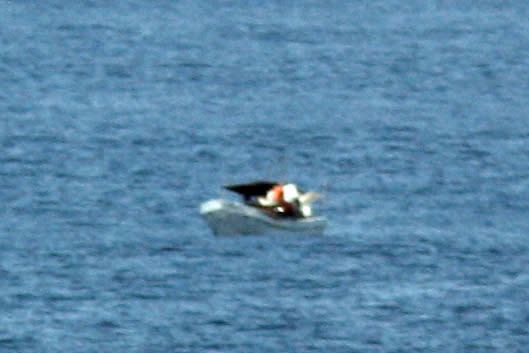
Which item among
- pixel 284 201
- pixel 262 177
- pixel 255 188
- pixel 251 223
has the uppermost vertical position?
pixel 262 177

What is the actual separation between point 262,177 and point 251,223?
1873 centimetres

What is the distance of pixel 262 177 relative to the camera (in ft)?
471

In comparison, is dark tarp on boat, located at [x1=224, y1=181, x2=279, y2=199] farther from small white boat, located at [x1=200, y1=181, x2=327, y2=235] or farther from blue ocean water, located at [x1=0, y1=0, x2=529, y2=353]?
blue ocean water, located at [x1=0, y1=0, x2=529, y2=353]

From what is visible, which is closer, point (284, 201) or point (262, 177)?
point (284, 201)

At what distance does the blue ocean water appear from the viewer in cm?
10844

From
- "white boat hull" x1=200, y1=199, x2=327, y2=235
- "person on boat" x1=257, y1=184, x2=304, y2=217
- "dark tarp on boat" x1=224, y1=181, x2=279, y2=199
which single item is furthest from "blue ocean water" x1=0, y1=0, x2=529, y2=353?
"dark tarp on boat" x1=224, y1=181, x2=279, y2=199

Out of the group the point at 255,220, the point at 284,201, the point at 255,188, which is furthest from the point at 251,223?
the point at 255,188

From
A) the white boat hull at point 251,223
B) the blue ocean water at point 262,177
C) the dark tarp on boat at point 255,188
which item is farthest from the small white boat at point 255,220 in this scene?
the dark tarp on boat at point 255,188

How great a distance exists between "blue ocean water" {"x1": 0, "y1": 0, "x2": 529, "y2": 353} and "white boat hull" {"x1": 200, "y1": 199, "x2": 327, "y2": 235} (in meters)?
0.51

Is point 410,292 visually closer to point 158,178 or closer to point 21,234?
point 21,234

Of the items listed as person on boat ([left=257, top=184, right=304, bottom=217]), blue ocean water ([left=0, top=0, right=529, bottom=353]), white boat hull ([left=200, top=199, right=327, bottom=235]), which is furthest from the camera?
person on boat ([left=257, top=184, right=304, bottom=217])

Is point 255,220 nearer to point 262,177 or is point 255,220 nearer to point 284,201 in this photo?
point 284,201

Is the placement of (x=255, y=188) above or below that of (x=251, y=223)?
above

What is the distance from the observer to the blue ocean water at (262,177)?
356ft
